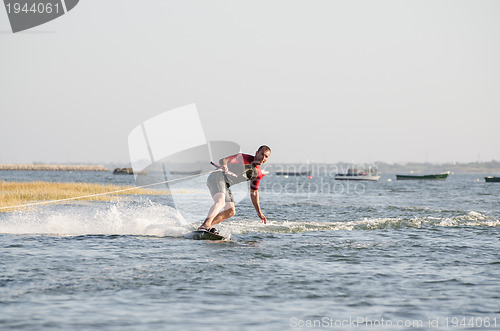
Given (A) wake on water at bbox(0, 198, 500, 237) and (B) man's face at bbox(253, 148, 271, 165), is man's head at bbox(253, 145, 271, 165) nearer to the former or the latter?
(B) man's face at bbox(253, 148, 271, 165)

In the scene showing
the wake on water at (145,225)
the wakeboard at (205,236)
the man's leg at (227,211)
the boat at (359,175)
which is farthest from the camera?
the boat at (359,175)

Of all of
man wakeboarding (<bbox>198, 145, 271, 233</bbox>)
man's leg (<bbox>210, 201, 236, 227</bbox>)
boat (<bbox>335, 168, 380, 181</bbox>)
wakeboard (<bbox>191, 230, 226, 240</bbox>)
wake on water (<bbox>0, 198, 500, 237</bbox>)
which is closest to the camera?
man wakeboarding (<bbox>198, 145, 271, 233</bbox>)

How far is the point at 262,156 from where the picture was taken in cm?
1384

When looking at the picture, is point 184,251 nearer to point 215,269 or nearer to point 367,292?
point 215,269

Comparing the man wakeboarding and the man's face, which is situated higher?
the man's face

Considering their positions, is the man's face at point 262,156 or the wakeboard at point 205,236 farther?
the wakeboard at point 205,236

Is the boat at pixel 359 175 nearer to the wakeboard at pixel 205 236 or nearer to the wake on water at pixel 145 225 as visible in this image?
the wake on water at pixel 145 225

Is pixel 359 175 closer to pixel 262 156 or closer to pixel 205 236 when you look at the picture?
pixel 205 236

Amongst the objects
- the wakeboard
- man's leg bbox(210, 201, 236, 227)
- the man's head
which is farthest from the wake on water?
the man's head

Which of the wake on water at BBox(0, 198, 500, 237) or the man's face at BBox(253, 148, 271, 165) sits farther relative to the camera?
the wake on water at BBox(0, 198, 500, 237)

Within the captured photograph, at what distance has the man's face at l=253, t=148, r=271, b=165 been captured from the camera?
13.8 meters

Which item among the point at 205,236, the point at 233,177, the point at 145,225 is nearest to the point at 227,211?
the point at 233,177

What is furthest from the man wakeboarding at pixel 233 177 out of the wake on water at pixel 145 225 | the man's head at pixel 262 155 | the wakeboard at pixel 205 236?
the wake on water at pixel 145 225

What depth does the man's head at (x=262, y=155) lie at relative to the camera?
13.8 metres
